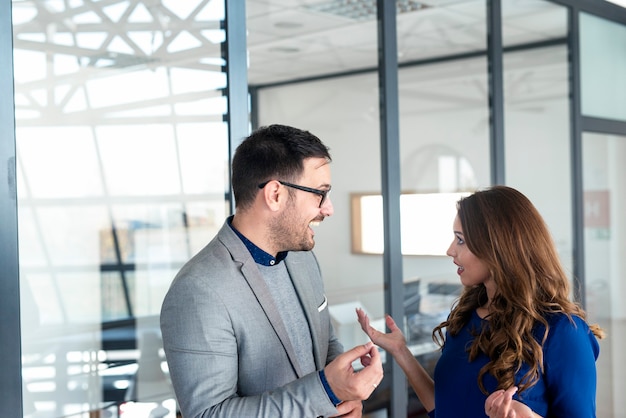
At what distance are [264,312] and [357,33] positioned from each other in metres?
4.80

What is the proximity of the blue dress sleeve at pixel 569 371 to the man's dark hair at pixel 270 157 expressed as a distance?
0.72 m

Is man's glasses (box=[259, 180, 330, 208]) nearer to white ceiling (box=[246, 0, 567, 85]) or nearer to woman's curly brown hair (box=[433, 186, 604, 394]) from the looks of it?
woman's curly brown hair (box=[433, 186, 604, 394])

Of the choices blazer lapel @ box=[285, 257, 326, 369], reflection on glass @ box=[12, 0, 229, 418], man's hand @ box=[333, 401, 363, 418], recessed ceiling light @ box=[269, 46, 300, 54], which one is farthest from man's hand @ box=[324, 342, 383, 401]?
recessed ceiling light @ box=[269, 46, 300, 54]

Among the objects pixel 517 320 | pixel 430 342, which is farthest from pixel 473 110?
pixel 517 320

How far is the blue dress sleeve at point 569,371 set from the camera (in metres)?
1.75

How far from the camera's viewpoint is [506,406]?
1.67m

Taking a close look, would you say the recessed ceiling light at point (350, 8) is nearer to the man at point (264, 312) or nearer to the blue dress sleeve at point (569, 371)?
the man at point (264, 312)

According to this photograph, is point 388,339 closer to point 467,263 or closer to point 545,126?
point 467,263

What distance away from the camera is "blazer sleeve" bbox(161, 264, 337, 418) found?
1.57m

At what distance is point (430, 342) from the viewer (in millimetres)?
4855

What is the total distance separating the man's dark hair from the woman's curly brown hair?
478mm

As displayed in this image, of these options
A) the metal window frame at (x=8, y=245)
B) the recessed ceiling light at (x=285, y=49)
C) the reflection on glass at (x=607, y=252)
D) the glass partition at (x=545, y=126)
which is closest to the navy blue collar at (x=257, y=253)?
the metal window frame at (x=8, y=245)

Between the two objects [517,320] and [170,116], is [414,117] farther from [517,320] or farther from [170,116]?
[517,320]

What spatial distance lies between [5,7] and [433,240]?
11.7 feet
